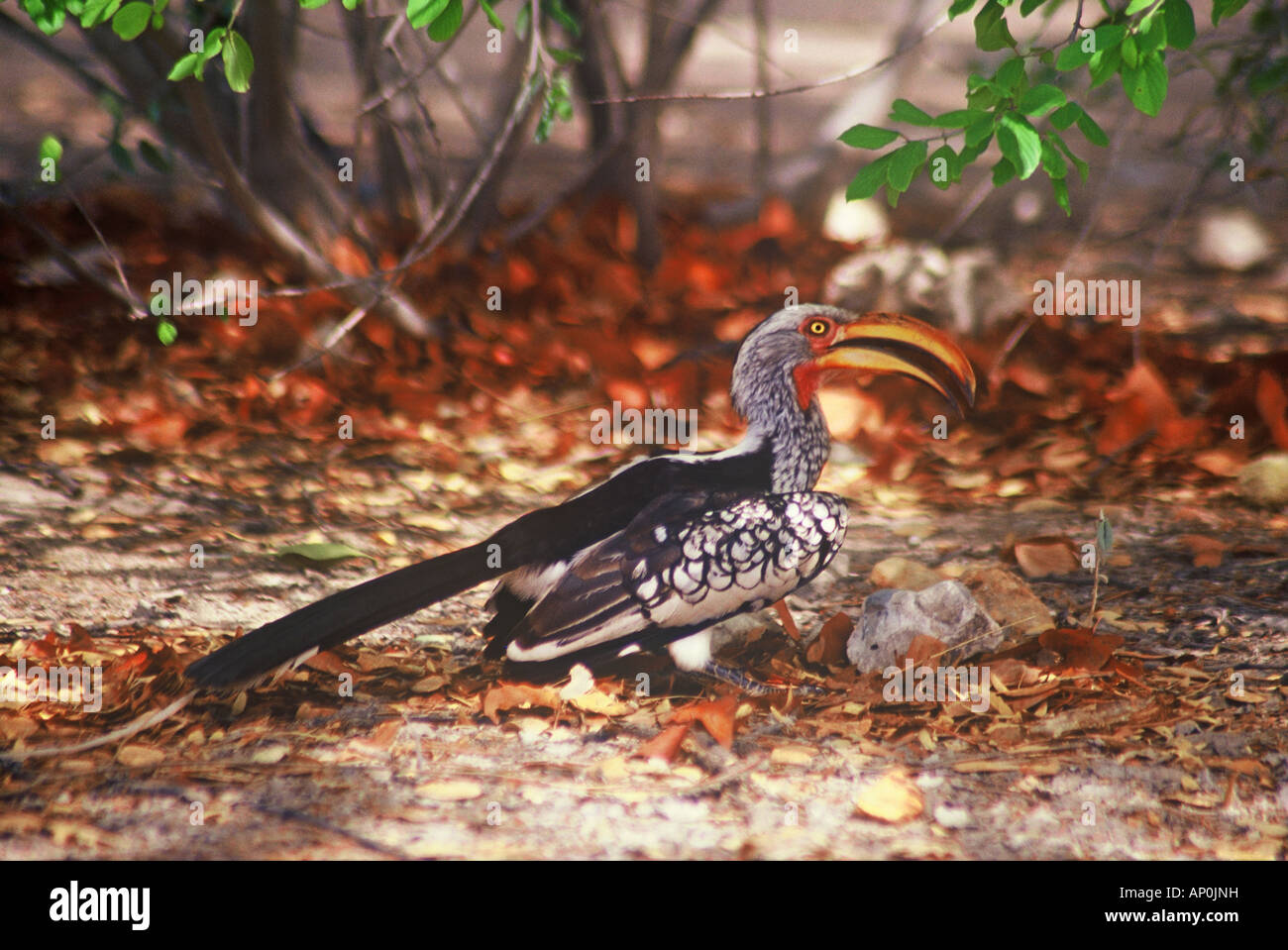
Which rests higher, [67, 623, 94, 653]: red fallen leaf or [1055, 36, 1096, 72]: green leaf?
[1055, 36, 1096, 72]: green leaf

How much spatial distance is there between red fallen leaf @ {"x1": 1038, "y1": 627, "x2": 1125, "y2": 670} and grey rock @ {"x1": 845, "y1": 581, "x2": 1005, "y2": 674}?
13cm

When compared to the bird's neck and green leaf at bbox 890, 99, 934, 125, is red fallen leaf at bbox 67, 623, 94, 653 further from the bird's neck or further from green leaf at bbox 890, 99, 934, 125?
green leaf at bbox 890, 99, 934, 125

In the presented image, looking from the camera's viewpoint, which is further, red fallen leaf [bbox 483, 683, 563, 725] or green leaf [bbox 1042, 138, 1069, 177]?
red fallen leaf [bbox 483, 683, 563, 725]

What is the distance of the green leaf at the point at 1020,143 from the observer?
2.28 m

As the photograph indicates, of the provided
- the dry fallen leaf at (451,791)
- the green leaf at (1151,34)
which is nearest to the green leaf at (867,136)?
the green leaf at (1151,34)

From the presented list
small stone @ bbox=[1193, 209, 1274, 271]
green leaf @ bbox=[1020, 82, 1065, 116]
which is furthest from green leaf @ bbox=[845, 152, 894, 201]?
small stone @ bbox=[1193, 209, 1274, 271]

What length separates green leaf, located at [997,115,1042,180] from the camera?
2281mm

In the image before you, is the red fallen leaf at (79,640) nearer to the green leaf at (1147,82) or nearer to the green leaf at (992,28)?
the green leaf at (992,28)

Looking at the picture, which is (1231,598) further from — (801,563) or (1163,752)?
(801,563)

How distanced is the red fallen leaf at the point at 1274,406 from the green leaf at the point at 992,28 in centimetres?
209

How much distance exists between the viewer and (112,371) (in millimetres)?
4488

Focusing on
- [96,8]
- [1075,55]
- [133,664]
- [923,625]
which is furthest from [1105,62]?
[133,664]

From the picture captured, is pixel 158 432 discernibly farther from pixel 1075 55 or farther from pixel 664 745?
pixel 1075 55

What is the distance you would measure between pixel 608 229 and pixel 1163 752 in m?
3.67
